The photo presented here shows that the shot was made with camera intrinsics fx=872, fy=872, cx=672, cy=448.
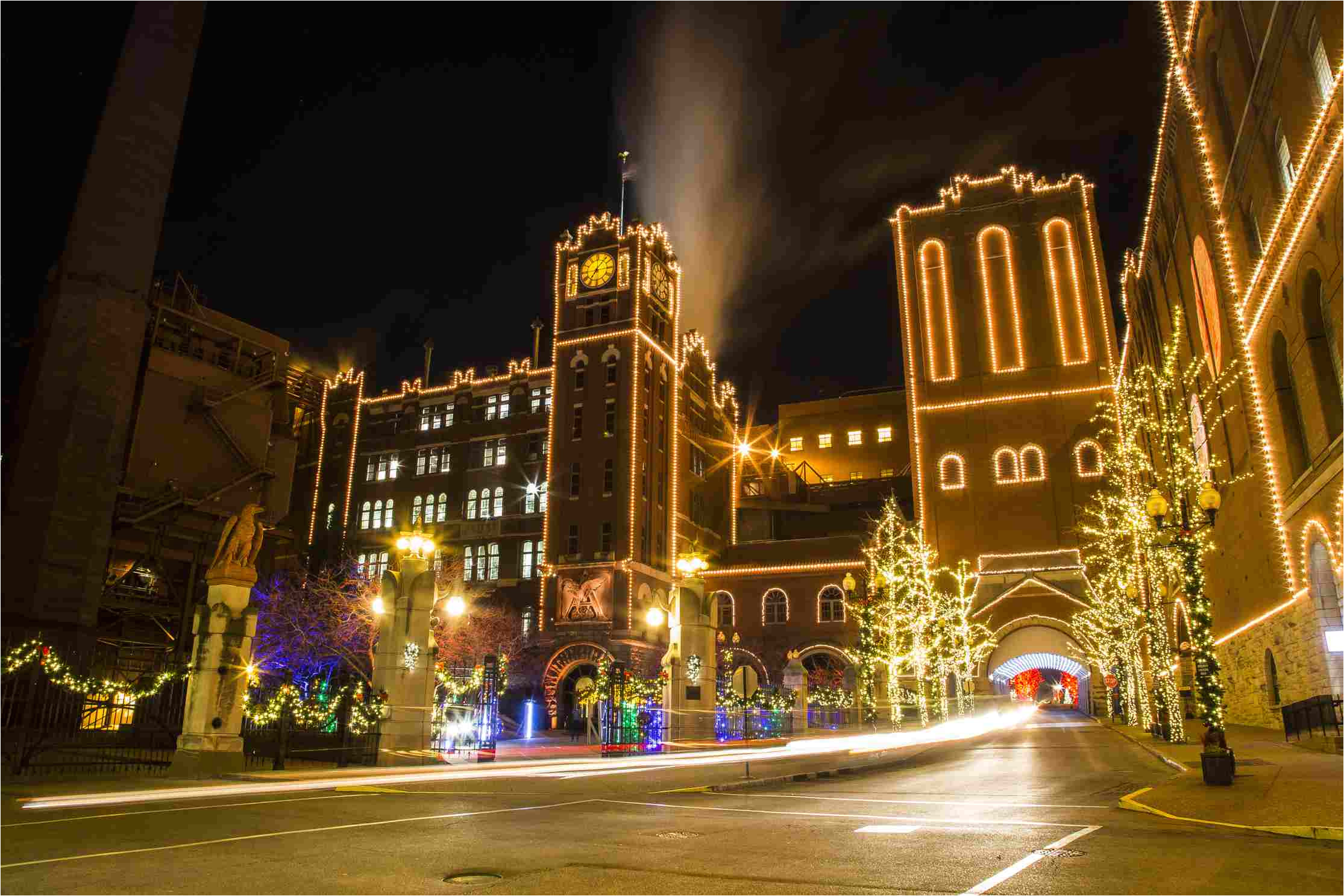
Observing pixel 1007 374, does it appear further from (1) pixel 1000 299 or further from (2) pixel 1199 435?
(2) pixel 1199 435

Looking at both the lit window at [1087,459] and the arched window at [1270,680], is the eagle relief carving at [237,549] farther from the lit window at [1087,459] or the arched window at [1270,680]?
the lit window at [1087,459]

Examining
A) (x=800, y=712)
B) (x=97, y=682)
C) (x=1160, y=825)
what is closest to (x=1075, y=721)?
(x=800, y=712)

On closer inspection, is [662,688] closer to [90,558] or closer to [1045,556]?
[90,558]

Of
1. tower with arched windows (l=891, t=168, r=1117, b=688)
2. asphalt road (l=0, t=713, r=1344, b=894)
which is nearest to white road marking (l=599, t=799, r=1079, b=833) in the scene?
asphalt road (l=0, t=713, r=1344, b=894)

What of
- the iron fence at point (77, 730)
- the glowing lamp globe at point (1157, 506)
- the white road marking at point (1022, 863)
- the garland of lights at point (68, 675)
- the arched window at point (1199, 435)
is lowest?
the white road marking at point (1022, 863)

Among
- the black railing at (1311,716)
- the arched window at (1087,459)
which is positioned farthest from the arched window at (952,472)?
the black railing at (1311,716)

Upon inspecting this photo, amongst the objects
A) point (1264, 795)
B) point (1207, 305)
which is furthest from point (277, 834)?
point (1207, 305)

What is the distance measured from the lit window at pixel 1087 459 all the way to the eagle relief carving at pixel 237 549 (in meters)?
46.5

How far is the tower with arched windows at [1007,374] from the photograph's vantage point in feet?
170

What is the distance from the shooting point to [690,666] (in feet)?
80.0

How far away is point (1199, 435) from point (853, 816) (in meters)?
33.0

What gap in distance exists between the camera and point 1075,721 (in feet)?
168

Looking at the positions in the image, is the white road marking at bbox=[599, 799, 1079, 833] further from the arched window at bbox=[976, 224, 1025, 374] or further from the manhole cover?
the arched window at bbox=[976, 224, 1025, 374]

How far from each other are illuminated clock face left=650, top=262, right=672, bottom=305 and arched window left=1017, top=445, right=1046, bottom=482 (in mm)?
26512
